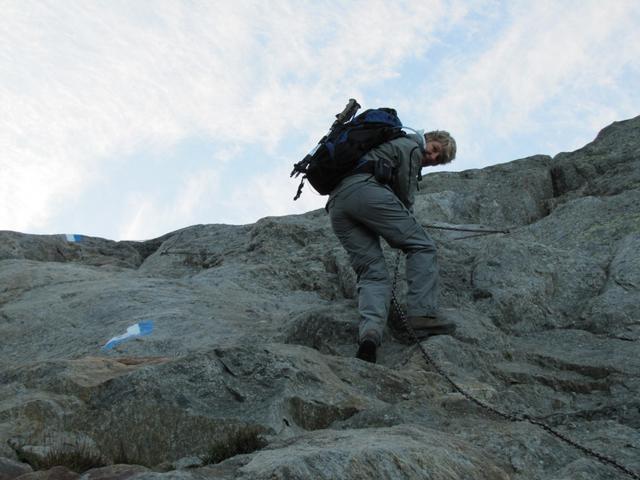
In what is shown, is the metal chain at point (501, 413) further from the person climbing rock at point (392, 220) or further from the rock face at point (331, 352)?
the person climbing rock at point (392, 220)

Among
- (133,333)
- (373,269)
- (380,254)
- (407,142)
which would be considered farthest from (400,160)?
(133,333)

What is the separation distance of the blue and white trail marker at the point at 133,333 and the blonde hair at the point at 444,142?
4382mm

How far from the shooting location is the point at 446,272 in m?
12.8

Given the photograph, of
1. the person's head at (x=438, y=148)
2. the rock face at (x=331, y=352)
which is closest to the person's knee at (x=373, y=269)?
the rock face at (x=331, y=352)

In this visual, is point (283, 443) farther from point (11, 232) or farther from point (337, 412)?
point (11, 232)

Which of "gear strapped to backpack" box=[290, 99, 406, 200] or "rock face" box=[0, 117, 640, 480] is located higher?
"gear strapped to backpack" box=[290, 99, 406, 200]

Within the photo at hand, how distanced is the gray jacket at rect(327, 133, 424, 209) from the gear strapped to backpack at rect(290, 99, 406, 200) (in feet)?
0.23

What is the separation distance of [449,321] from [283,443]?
444cm

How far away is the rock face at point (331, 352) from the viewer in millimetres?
6285

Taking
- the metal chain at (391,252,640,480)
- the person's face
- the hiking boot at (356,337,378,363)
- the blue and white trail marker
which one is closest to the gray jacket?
the person's face

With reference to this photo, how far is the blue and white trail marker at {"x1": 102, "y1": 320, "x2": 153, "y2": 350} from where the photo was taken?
36.7 ft

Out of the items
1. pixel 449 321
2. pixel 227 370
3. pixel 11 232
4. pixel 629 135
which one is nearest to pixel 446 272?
pixel 449 321

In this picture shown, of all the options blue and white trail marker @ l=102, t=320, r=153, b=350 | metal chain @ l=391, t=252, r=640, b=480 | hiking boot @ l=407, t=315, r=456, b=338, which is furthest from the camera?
blue and white trail marker @ l=102, t=320, r=153, b=350

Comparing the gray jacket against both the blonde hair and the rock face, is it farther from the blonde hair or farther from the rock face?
the rock face
